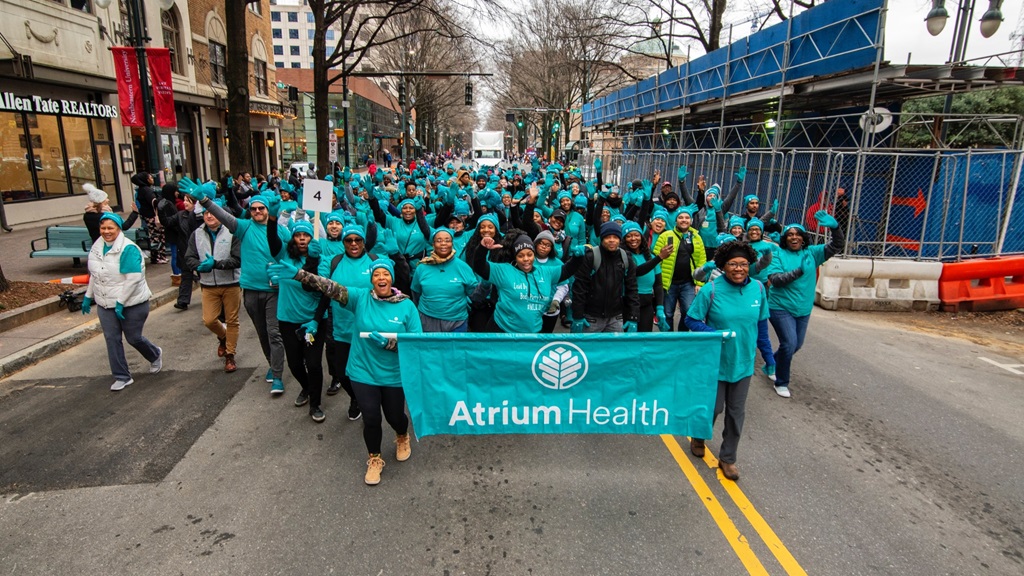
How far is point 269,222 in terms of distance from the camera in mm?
5402

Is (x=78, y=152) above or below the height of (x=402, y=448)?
above

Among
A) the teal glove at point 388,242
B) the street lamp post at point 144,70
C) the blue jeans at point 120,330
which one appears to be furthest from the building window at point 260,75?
the blue jeans at point 120,330

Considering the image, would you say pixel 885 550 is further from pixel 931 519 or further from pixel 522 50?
pixel 522 50

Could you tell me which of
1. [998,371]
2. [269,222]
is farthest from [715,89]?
[269,222]

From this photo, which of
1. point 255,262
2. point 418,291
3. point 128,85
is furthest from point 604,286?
point 128,85

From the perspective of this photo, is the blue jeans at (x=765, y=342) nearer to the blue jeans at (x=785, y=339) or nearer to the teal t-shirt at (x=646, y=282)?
the blue jeans at (x=785, y=339)

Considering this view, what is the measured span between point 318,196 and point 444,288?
7.24 ft

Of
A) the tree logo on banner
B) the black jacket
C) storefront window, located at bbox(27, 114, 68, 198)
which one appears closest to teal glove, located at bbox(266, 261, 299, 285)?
the tree logo on banner

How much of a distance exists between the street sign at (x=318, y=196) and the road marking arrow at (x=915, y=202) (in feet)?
37.5

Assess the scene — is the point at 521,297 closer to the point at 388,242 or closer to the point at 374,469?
the point at 374,469

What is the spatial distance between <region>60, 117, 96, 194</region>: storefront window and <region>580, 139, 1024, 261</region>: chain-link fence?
1894cm

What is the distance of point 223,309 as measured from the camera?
6605mm

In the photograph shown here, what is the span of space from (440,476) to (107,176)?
20282 mm

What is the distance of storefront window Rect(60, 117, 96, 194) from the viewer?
57.4ft
